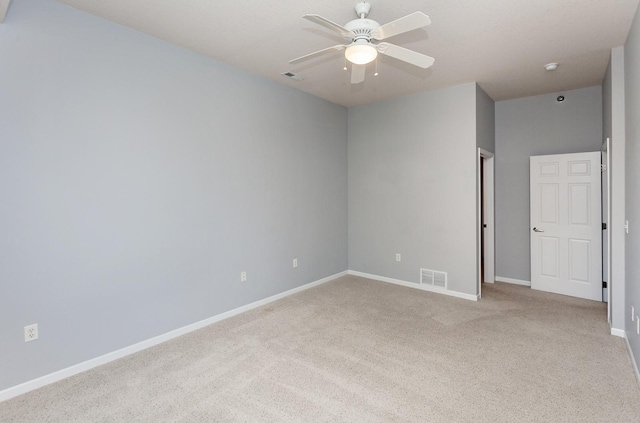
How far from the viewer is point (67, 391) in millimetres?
2400

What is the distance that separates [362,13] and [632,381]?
3413 mm

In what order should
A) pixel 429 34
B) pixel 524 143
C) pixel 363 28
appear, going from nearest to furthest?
pixel 363 28 → pixel 429 34 → pixel 524 143

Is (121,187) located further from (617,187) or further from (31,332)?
(617,187)

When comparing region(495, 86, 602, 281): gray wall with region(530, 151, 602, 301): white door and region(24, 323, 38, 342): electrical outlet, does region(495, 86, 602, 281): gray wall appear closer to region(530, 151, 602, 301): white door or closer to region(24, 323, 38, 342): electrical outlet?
region(530, 151, 602, 301): white door

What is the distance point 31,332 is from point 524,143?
6201mm

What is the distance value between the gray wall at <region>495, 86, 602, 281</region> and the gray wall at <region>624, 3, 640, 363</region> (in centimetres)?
171

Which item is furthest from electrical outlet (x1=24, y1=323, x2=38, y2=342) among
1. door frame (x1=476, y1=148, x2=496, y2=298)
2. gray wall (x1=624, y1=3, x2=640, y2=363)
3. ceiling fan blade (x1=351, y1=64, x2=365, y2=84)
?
door frame (x1=476, y1=148, x2=496, y2=298)

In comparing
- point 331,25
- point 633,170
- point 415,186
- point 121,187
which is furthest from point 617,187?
point 121,187

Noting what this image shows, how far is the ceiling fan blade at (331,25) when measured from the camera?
76.2 inches

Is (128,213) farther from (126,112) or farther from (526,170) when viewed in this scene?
(526,170)

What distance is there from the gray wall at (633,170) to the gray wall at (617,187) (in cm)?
16

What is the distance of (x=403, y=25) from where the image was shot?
213cm

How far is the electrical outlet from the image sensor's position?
2.41 metres

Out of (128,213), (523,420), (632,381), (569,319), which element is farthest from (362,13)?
(569,319)
